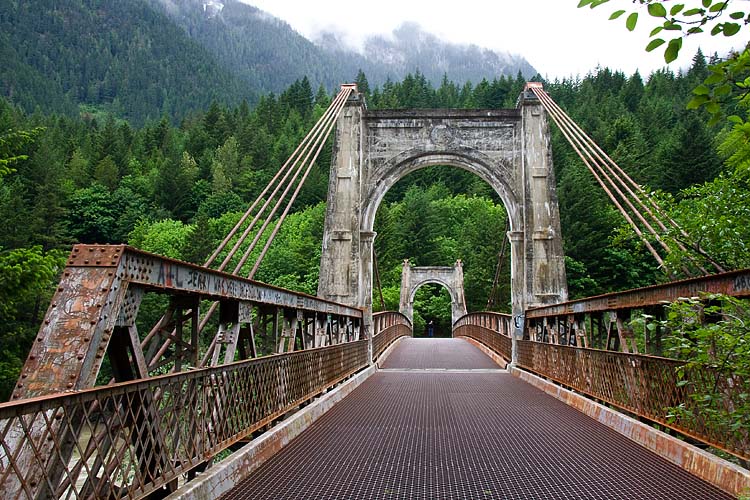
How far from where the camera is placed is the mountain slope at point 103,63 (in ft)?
323

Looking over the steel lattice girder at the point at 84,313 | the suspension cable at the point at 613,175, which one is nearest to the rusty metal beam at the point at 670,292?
the suspension cable at the point at 613,175

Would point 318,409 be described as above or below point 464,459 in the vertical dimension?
above

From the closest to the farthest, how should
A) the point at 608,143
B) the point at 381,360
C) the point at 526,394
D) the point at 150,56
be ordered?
the point at 526,394
the point at 381,360
the point at 608,143
the point at 150,56

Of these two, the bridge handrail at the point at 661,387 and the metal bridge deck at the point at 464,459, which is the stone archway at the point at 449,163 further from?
the metal bridge deck at the point at 464,459

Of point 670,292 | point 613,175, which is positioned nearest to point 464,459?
point 670,292

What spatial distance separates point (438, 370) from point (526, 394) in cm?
420

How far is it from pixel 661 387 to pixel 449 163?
1182 centimetres

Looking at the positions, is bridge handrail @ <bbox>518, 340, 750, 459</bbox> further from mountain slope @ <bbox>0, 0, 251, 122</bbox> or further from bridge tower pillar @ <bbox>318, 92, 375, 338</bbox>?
mountain slope @ <bbox>0, 0, 251, 122</bbox>

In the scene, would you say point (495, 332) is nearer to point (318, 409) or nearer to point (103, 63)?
point (318, 409)

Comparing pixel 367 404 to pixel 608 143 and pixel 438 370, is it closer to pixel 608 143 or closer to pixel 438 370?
pixel 438 370

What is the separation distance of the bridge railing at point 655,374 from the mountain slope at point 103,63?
9575cm

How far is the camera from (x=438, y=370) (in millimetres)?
12789

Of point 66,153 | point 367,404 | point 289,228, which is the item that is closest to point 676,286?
point 367,404

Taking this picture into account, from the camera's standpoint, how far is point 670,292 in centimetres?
463
